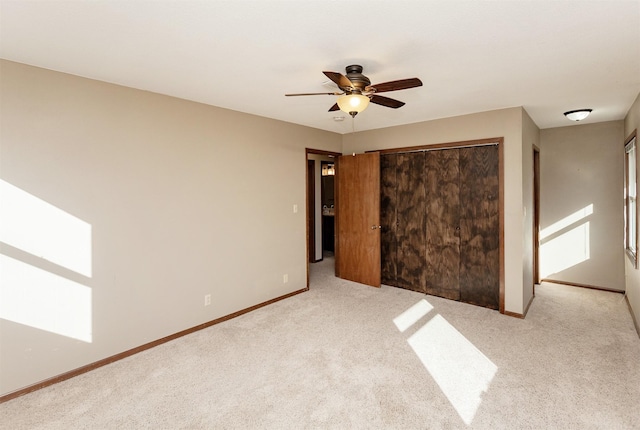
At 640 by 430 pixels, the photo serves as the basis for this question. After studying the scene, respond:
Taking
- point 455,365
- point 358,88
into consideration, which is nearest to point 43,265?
point 358,88

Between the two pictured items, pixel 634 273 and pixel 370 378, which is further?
pixel 634 273

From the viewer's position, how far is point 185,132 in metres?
3.32

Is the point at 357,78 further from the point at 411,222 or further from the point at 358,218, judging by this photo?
the point at 358,218

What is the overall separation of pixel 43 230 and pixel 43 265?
0.27 meters

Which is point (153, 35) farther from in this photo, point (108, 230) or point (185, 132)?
point (108, 230)

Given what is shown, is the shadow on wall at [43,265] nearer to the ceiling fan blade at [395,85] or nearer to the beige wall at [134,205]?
the beige wall at [134,205]

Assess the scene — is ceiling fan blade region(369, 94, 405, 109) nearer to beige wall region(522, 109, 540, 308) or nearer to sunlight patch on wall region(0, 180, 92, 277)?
beige wall region(522, 109, 540, 308)

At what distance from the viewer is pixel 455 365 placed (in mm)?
2721

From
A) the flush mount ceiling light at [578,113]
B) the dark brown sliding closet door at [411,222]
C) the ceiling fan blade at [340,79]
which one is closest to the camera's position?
the ceiling fan blade at [340,79]

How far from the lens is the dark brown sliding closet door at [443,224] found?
4.22 m

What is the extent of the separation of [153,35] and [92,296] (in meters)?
2.13

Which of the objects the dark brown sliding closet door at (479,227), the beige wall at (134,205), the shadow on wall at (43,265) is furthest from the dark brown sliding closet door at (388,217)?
the shadow on wall at (43,265)

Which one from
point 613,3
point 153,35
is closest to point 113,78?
point 153,35

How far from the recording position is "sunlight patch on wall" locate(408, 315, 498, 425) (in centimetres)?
228
